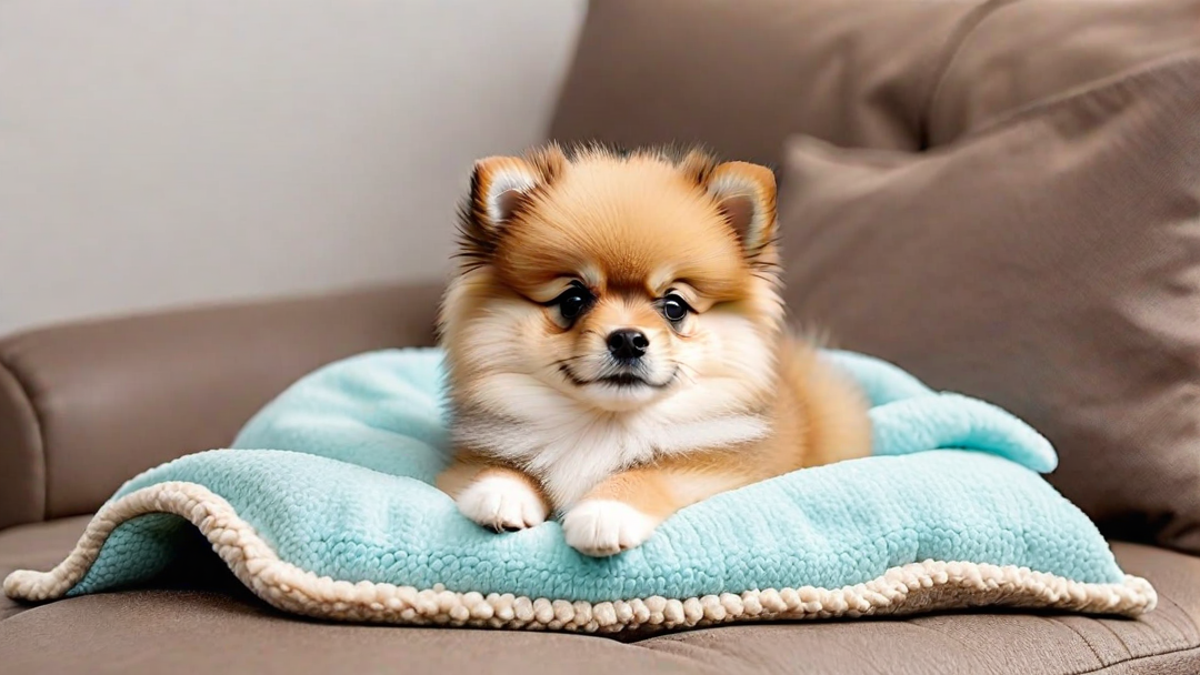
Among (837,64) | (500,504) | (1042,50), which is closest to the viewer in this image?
(500,504)

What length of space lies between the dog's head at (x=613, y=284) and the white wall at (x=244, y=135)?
1.58m

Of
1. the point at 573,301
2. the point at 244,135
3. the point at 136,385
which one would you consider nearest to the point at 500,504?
the point at 573,301

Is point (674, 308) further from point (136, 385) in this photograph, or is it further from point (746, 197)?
point (136, 385)

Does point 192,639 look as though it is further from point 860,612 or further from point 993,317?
point 993,317

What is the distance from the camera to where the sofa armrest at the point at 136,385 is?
1.65 meters

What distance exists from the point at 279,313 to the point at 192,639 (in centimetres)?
110

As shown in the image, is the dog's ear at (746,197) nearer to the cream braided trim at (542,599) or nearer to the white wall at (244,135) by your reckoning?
the cream braided trim at (542,599)

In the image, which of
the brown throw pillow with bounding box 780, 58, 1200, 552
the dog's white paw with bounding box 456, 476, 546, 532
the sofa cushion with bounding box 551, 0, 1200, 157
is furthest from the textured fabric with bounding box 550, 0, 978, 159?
the dog's white paw with bounding box 456, 476, 546, 532

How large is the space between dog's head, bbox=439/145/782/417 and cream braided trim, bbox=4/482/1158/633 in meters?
0.21

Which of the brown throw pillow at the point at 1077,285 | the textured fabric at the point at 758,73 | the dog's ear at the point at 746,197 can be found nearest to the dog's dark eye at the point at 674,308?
the dog's ear at the point at 746,197

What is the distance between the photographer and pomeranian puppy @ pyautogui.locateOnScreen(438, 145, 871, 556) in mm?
1095

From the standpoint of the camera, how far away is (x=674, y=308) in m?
1.13

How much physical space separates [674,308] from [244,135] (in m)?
1.81

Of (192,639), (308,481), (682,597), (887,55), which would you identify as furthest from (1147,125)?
(192,639)
